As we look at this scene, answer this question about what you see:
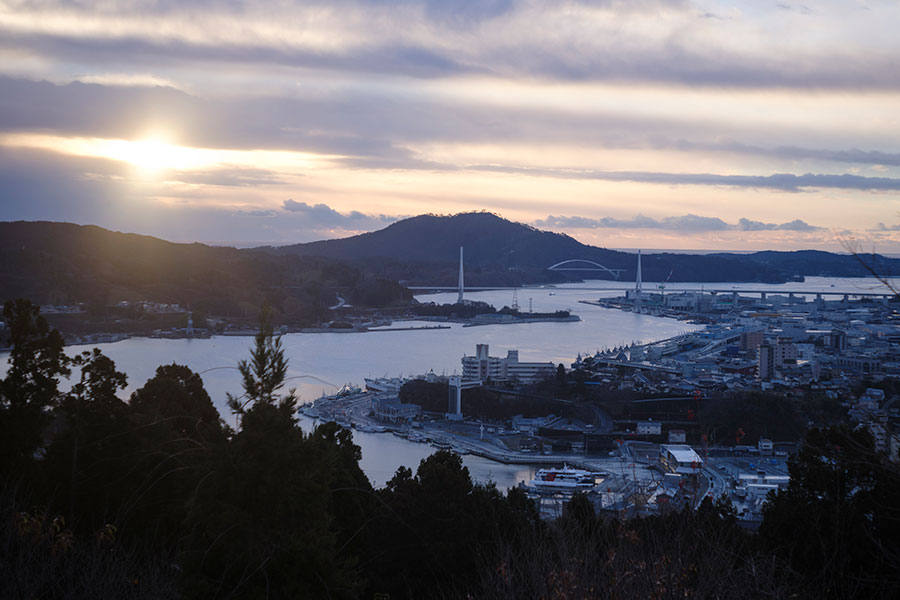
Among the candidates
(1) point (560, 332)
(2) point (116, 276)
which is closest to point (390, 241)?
→ (1) point (560, 332)

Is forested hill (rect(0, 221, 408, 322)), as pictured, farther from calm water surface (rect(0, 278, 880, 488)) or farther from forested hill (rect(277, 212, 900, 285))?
forested hill (rect(277, 212, 900, 285))

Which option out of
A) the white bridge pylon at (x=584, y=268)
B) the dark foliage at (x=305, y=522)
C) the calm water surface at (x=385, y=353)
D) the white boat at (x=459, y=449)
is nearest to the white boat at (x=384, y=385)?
the calm water surface at (x=385, y=353)

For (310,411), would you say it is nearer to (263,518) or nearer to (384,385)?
(384,385)

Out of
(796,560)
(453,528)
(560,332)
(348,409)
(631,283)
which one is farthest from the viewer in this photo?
(631,283)

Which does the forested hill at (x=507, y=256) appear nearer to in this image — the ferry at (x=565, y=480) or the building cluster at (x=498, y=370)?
the building cluster at (x=498, y=370)

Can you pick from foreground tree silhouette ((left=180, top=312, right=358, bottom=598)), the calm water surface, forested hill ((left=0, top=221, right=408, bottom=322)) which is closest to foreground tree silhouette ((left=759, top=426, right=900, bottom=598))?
foreground tree silhouette ((left=180, top=312, right=358, bottom=598))

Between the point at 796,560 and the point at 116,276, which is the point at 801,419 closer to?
the point at 796,560
